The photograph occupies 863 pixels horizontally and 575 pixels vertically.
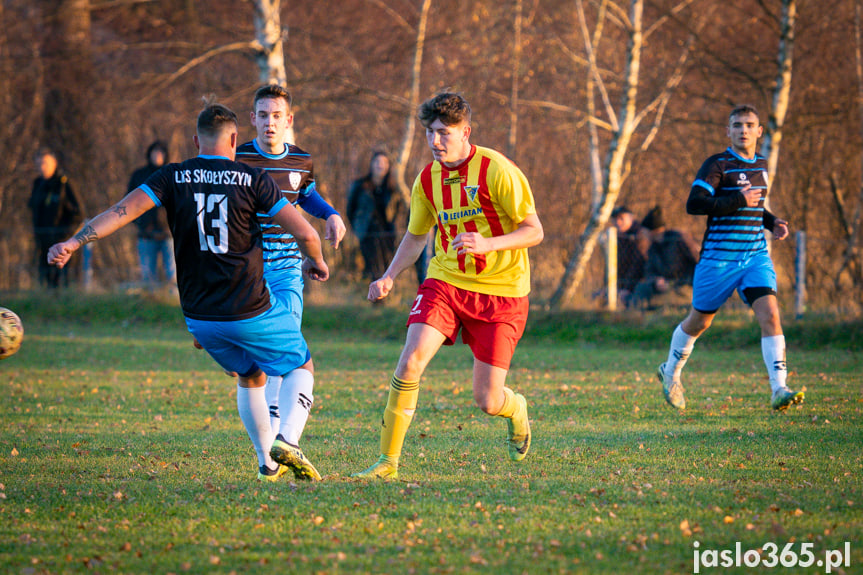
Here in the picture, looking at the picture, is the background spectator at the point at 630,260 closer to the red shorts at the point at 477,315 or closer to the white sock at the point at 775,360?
the white sock at the point at 775,360

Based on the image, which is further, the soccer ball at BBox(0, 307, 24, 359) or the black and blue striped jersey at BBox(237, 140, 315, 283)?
the black and blue striped jersey at BBox(237, 140, 315, 283)

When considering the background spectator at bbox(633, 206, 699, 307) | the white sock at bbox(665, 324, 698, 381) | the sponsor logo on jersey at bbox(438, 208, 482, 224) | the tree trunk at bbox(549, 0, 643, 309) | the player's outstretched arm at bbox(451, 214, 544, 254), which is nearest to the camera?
the player's outstretched arm at bbox(451, 214, 544, 254)

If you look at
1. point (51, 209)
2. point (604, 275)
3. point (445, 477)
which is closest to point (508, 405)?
point (445, 477)

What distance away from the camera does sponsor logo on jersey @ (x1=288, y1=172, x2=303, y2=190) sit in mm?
6113

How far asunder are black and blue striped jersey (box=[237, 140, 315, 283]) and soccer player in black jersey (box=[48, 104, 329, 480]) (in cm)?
94

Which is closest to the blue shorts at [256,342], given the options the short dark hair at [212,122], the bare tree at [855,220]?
the short dark hair at [212,122]

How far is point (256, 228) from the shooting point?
4.91m

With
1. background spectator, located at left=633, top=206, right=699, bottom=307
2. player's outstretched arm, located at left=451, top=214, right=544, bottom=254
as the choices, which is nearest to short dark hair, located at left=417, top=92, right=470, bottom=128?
player's outstretched arm, located at left=451, top=214, right=544, bottom=254

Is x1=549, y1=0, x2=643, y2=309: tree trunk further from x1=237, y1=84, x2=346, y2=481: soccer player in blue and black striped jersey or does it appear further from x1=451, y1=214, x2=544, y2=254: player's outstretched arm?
x1=451, y1=214, x2=544, y2=254: player's outstretched arm

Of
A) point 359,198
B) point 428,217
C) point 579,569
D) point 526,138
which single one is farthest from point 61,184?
point 579,569

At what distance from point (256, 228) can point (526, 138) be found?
15.9m

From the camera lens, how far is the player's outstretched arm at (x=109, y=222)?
4555 mm

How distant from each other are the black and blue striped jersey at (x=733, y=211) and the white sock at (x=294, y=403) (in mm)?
3797

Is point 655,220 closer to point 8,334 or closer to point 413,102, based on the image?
point 413,102
